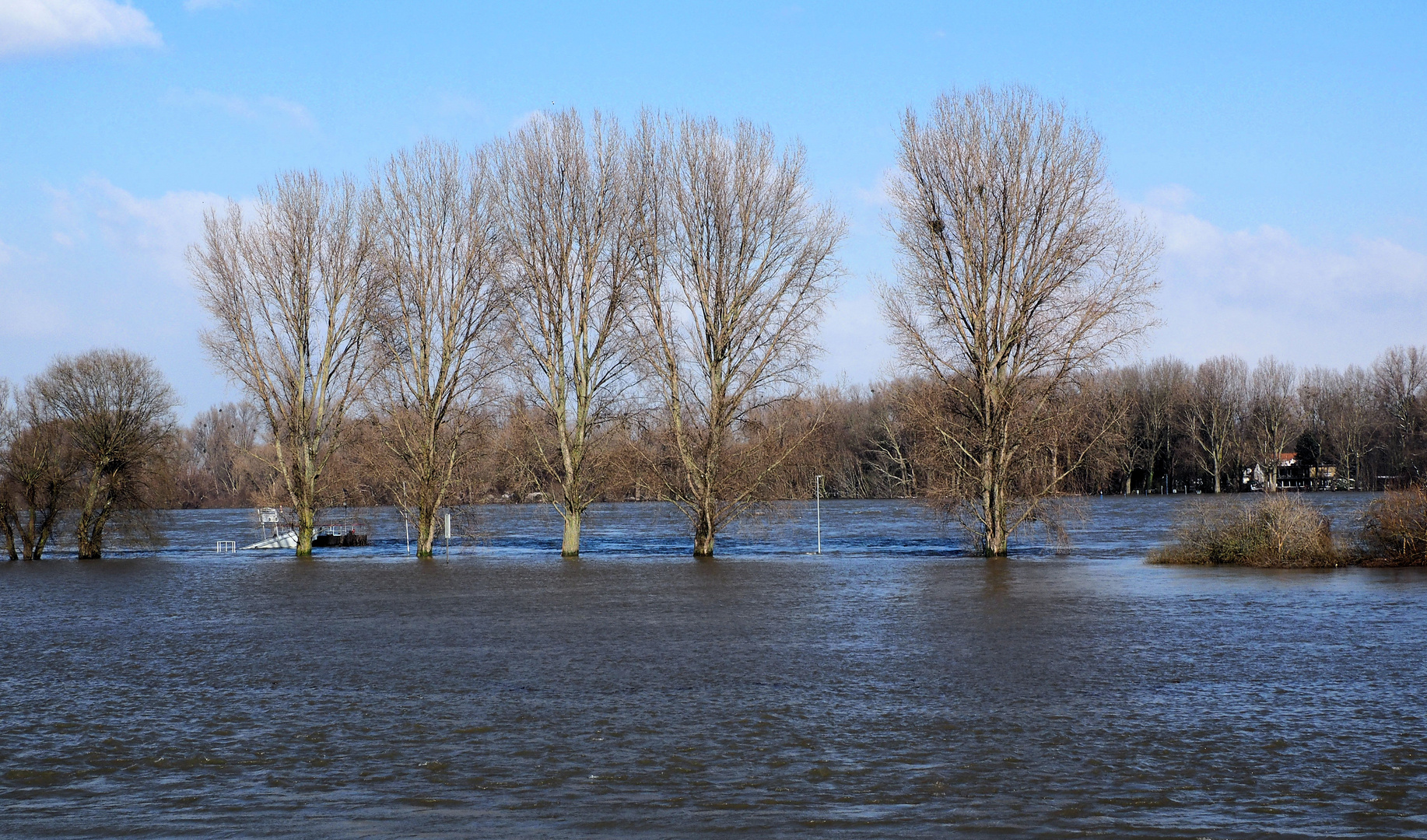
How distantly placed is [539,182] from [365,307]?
10037mm

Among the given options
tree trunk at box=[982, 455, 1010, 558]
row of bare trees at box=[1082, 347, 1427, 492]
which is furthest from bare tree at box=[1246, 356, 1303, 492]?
tree trunk at box=[982, 455, 1010, 558]

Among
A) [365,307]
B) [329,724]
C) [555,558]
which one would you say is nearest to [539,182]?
[365,307]

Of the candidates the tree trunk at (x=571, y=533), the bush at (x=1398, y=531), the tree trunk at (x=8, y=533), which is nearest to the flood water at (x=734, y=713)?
the bush at (x=1398, y=531)

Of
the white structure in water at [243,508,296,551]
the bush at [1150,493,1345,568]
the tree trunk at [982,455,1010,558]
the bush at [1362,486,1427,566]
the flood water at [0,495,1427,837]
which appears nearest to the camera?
the flood water at [0,495,1427,837]

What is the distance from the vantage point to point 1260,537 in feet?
108

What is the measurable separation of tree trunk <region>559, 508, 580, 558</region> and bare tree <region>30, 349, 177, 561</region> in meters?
20.2

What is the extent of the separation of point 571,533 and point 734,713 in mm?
32207

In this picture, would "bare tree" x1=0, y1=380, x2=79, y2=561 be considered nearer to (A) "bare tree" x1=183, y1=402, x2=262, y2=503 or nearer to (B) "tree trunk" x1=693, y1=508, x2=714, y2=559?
(B) "tree trunk" x1=693, y1=508, x2=714, y2=559

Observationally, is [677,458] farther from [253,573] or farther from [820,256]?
[253,573]

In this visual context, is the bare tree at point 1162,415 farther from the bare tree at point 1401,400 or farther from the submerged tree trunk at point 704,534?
the submerged tree trunk at point 704,534

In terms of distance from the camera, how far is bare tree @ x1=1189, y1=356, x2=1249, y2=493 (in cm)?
11512

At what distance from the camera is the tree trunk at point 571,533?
43.8m

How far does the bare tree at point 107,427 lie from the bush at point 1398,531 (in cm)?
4613

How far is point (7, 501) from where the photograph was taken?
167 ft
